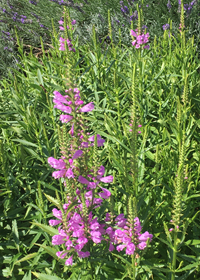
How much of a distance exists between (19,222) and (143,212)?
112 centimetres

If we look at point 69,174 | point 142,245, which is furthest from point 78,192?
point 142,245

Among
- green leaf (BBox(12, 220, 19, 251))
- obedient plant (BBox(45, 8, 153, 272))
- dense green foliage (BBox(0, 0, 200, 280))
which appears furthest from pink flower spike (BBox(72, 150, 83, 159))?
green leaf (BBox(12, 220, 19, 251))

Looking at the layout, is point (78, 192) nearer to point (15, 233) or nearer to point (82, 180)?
point (82, 180)

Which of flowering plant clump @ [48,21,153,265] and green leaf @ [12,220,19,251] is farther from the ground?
flowering plant clump @ [48,21,153,265]

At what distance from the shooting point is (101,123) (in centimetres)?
286

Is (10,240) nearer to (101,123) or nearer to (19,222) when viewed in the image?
(19,222)

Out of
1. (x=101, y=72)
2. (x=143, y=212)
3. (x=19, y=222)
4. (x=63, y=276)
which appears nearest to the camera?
(x=63, y=276)

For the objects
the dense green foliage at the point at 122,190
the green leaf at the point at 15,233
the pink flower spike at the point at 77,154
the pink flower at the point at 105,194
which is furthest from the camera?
the green leaf at the point at 15,233

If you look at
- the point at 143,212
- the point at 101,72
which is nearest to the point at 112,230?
the point at 143,212

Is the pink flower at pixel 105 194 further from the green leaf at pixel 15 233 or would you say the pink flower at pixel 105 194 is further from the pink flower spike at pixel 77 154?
the green leaf at pixel 15 233

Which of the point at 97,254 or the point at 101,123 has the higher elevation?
the point at 101,123

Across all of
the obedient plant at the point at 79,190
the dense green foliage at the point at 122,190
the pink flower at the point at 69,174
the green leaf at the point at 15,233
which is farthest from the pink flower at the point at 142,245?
the green leaf at the point at 15,233

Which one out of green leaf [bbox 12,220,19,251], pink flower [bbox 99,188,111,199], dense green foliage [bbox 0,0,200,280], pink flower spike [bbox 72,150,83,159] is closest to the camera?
pink flower spike [bbox 72,150,83,159]

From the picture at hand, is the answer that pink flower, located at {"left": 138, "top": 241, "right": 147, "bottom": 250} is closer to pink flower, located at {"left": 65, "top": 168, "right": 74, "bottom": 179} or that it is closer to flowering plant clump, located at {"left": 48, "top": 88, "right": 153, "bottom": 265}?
flowering plant clump, located at {"left": 48, "top": 88, "right": 153, "bottom": 265}
